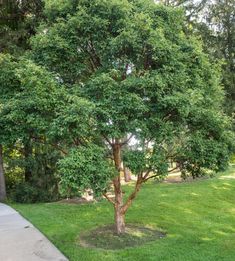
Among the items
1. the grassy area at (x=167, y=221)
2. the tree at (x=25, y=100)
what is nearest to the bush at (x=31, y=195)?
the grassy area at (x=167, y=221)

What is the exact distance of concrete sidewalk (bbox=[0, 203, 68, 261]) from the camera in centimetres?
530

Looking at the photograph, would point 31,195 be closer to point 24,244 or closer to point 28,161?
point 28,161

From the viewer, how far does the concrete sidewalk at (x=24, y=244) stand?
5297mm

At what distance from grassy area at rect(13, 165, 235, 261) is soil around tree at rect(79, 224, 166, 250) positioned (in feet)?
0.61

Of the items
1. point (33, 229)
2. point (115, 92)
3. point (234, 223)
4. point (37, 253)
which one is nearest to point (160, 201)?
point (234, 223)

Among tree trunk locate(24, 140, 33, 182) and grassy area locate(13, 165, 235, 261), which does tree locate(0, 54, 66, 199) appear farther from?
tree trunk locate(24, 140, 33, 182)

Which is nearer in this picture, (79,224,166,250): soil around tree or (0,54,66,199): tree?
(0,54,66,199): tree

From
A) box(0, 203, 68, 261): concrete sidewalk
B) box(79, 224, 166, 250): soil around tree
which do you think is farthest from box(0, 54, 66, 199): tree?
box(79, 224, 166, 250): soil around tree

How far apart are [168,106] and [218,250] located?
8.20ft

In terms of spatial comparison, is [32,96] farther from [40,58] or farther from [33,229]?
[33,229]

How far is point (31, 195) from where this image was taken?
11031 mm

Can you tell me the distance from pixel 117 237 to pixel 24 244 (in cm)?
168

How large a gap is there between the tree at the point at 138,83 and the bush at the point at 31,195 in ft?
18.7

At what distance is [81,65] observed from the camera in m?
5.77
